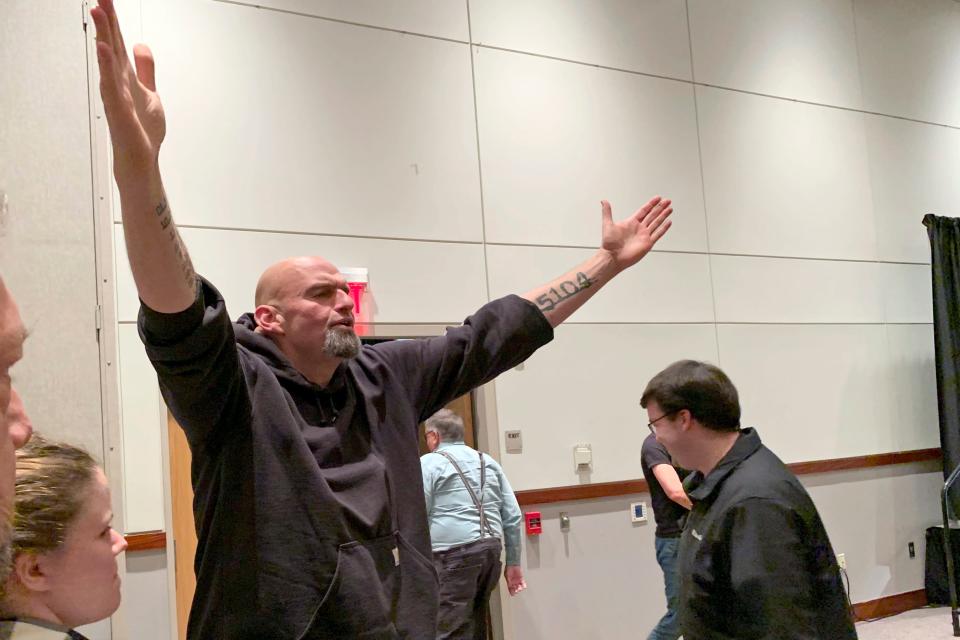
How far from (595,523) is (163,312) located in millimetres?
4435

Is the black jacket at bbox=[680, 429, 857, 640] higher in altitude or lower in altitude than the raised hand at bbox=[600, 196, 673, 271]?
lower

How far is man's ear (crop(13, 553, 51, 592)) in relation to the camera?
49.2 inches

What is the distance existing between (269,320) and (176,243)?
0.57 meters

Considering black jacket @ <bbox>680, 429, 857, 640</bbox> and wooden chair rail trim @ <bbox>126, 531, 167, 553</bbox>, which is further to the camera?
wooden chair rail trim @ <bbox>126, 531, 167, 553</bbox>

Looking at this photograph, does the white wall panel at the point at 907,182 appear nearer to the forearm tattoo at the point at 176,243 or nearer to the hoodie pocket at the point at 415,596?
the hoodie pocket at the point at 415,596

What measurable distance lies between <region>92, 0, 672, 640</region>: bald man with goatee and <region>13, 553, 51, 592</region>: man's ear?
37 cm

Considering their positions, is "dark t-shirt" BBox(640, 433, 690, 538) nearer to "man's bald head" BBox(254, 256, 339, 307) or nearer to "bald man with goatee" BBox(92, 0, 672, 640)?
"bald man with goatee" BBox(92, 0, 672, 640)

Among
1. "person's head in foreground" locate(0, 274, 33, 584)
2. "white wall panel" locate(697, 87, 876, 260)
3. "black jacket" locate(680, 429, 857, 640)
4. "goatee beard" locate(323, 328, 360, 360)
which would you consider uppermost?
"white wall panel" locate(697, 87, 876, 260)

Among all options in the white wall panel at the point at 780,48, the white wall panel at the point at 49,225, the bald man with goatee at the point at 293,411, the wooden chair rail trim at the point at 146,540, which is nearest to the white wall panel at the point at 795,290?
the white wall panel at the point at 780,48

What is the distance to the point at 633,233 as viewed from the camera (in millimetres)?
2299

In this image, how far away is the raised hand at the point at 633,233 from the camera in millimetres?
2256

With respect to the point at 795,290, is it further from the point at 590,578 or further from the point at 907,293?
the point at 590,578

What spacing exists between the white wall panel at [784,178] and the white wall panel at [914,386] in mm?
792

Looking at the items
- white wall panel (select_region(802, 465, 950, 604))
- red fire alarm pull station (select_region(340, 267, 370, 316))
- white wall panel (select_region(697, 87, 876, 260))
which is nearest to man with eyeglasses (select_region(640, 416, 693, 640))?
red fire alarm pull station (select_region(340, 267, 370, 316))
